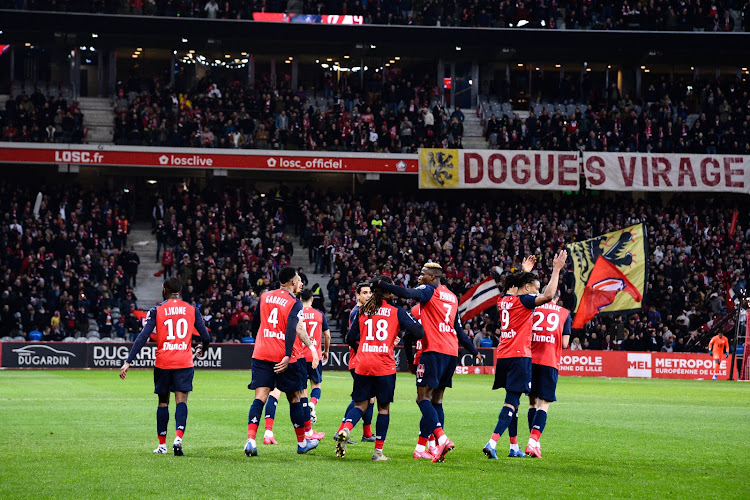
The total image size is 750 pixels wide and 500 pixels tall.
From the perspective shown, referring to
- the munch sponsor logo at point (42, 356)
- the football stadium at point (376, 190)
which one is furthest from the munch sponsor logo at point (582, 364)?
the munch sponsor logo at point (42, 356)

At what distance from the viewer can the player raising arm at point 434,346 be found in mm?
12188

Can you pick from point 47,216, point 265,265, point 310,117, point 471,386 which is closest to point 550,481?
point 471,386

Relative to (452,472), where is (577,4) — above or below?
above

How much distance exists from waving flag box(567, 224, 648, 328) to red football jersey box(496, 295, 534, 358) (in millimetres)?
22568

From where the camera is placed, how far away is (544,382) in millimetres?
13141

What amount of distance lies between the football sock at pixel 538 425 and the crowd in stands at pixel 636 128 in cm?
3752

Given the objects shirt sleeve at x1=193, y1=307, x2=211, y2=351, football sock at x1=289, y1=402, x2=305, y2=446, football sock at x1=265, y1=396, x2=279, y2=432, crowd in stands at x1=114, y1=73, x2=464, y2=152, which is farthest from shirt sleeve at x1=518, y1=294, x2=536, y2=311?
crowd in stands at x1=114, y1=73, x2=464, y2=152

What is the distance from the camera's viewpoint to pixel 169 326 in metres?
12.9

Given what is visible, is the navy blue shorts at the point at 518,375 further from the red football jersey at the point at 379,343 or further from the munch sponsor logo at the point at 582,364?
the munch sponsor logo at the point at 582,364

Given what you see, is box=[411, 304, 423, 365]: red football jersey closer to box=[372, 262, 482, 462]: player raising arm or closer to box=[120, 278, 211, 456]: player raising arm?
box=[372, 262, 482, 462]: player raising arm

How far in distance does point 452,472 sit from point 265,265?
104ft

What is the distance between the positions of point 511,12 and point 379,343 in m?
43.3

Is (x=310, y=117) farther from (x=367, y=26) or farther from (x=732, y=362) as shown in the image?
(x=732, y=362)

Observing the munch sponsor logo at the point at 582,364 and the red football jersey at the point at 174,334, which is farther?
the munch sponsor logo at the point at 582,364
